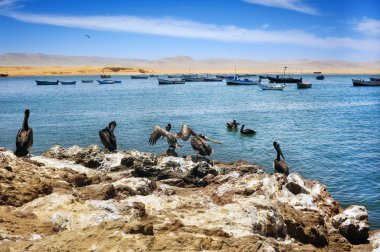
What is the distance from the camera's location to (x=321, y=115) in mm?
41406

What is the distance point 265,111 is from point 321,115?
5891 millimetres

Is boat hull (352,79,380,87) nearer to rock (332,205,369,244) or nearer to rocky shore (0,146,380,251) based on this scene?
rocky shore (0,146,380,251)

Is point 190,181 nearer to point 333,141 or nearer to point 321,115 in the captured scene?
point 333,141

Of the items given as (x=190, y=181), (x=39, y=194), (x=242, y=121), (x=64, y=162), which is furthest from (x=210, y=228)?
(x=242, y=121)

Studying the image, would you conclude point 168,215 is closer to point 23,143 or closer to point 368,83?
point 23,143

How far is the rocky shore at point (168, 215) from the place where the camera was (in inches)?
213

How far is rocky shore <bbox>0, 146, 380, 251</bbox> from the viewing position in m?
5.41

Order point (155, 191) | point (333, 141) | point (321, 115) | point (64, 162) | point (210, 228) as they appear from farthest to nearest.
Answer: point (321, 115) < point (333, 141) < point (64, 162) < point (155, 191) < point (210, 228)

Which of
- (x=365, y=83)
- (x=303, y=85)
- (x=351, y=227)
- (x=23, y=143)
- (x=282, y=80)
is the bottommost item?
(x=351, y=227)

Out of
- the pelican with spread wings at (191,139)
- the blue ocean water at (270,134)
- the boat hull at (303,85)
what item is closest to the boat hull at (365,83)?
the boat hull at (303,85)

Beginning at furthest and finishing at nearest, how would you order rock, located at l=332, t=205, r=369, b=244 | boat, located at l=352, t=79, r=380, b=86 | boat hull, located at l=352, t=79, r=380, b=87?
1. boat, located at l=352, t=79, r=380, b=86
2. boat hull, located at l=352, t=79, r=380, b=87
3. rock, located at l=332, t=205, r=369, b=244

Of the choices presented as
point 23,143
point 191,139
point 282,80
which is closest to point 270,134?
point 191,139

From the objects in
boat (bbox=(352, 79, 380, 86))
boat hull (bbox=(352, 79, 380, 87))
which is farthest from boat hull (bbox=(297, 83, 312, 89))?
boat (bbox=(352, 79, 380, 86))

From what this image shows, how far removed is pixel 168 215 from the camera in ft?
24.8
